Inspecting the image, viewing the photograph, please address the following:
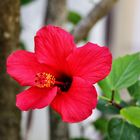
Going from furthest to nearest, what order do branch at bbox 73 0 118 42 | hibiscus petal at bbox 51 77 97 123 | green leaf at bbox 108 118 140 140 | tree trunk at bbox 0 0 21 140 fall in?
branch at bbox 73 0 118 42 → tree trunk at bbox 0 0 21 140 → green leaf at bbox 108 118 140 140 → hibiscus petal at bbox 51 77 97 123

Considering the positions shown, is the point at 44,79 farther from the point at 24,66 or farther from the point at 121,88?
the point at 121,88

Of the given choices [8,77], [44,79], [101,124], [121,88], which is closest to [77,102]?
[44,79]

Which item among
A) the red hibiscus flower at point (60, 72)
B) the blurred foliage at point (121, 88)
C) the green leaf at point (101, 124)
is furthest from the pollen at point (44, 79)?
the green leaf at point (101, 124)

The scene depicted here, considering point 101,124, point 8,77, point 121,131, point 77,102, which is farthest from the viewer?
point 101,124

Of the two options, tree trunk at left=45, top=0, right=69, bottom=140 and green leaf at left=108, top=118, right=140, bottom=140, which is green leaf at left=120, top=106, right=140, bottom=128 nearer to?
green leaf at left=108, top=118, right=140, bottom=140

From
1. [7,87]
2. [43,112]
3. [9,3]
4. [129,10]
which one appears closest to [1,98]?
[7,87]

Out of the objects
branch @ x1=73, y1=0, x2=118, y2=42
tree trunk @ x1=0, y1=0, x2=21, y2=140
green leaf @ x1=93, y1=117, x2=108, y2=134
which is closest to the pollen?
tree trunk @ x1=0, y1=0, x2=21, y2=140

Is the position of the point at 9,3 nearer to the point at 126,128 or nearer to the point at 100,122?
the point at 126,128
